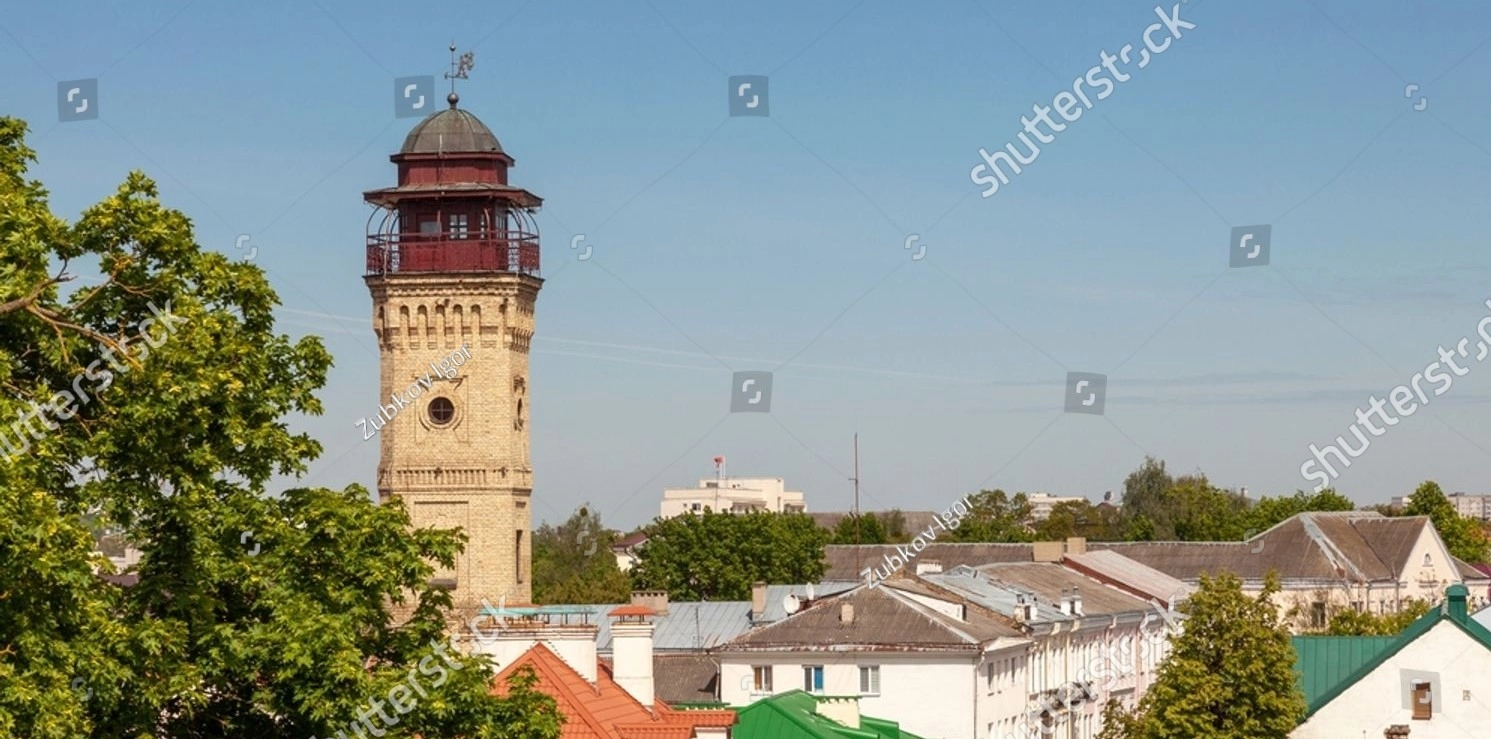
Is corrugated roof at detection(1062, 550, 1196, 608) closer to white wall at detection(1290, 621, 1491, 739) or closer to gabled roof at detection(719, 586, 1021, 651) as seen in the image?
gabled roof at detection(719, 586, 1021, 651)

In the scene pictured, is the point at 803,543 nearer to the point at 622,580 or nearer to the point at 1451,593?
the point at 622,580

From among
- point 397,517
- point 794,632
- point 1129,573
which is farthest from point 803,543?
point 397,517

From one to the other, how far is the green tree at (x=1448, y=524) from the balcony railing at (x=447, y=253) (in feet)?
291

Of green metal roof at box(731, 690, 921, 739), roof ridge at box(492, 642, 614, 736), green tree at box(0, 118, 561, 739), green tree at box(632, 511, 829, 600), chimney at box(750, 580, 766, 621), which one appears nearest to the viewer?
green tree at box(0, 118, 561, 739)

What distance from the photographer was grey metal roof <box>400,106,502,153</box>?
8031 cm

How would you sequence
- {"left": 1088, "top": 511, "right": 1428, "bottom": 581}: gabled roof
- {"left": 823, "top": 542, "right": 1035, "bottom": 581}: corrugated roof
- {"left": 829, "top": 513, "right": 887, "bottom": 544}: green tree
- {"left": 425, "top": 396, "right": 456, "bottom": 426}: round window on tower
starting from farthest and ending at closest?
1. {"left": 829, "top": 513, "right": 887, "bottom": 544}: green tree
2. {"left": 823, "top": 542, "right": 1035, "bottom": 581}: corrugated roof
3. {"left": 1088, "top": 511, "right": 1428, "bottom": 581}: gabled roof
4. {"left": 425, "top": 396, "right": 456, "bottom": 426}: round window on tower

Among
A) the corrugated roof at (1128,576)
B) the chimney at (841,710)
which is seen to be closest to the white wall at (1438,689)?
the chimney at (841,710)

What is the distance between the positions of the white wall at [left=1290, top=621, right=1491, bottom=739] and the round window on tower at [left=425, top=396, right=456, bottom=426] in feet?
122

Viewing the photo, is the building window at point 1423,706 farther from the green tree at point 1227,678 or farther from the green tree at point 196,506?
the green tree at point 196,506

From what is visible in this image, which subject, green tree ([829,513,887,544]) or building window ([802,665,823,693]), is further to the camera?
green tree ([829,513,887,544])

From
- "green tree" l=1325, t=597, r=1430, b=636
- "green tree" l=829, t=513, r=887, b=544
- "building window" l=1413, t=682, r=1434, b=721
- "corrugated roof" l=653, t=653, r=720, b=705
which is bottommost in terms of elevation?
"corrugated roof" l=653, t=653, r=720, b=705

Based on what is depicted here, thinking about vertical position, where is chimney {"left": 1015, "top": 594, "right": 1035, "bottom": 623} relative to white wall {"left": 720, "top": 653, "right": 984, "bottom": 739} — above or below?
above

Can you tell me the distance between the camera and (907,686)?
6644 centimetres

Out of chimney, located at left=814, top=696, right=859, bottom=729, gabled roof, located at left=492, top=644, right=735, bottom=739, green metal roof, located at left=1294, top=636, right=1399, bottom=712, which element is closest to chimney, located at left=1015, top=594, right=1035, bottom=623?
green metal roof, located at left=1294, top=636, right=1399, bottom=712
